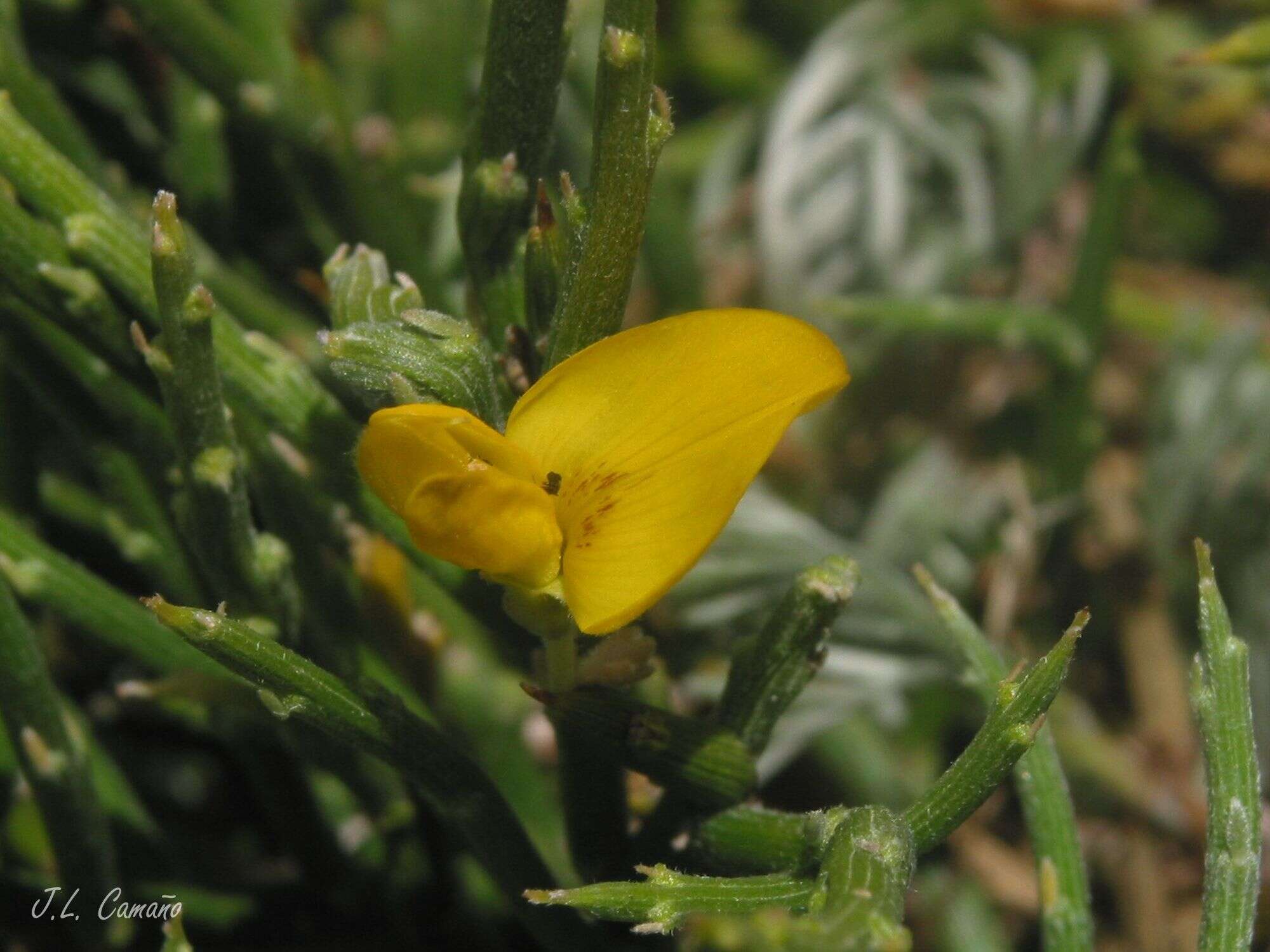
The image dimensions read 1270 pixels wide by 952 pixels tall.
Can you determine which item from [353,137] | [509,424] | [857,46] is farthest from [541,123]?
[857,46]

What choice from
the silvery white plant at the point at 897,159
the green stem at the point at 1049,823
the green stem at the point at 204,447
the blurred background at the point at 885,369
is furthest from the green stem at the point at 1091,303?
the green stem at the point at 204,447

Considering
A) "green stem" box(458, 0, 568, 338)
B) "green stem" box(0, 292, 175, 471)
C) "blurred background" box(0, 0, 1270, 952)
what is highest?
"green stem" box(458, 0, 568, 338)

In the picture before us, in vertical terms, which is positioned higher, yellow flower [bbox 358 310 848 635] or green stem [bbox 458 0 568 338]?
green stem [bbox 458 0 568 338]

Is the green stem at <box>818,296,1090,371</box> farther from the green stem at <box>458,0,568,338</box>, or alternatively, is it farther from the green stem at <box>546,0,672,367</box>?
the green stem at <box>546,0,672,367</box>

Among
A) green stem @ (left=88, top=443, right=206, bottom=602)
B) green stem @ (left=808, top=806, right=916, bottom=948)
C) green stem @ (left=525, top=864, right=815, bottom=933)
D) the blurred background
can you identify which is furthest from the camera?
the blurred background
